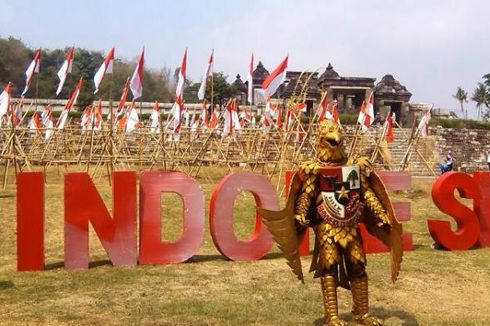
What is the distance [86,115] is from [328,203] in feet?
76.0

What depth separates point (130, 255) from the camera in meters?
8.68

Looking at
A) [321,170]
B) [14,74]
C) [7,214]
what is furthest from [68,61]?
[14,74]

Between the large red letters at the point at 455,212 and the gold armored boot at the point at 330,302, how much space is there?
4780 mm

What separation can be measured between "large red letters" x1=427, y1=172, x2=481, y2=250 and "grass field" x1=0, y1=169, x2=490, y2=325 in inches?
9.7

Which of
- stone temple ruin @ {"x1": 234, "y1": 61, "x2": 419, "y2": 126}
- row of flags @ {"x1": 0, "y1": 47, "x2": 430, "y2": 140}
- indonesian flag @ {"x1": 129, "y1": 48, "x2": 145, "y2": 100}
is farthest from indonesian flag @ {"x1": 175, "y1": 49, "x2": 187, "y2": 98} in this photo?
stone temple ruin @ {"x1": 234, "y1": 61, "x2": 419, "y2": 126}

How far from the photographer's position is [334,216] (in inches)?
234

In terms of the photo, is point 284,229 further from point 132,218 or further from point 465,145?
point 465,145

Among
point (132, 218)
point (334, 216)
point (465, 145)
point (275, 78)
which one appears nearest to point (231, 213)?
point (132, 218)

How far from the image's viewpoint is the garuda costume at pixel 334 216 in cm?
593

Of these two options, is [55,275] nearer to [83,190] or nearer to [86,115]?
[83,190]

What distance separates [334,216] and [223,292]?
89.0 inches

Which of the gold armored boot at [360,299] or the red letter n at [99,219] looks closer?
the gold armored boot at [360,299]

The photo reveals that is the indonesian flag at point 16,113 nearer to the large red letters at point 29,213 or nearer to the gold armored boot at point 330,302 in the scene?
the large red letters at point 29,213

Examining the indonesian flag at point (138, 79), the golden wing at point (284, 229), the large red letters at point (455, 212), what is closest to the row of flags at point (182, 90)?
the indonesian flag at point (138, 79)
